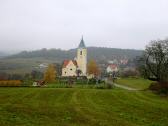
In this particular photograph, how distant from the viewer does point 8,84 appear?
6141 centimetres

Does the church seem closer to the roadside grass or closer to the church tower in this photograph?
the church tower

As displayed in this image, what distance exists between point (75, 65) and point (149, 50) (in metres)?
71.5

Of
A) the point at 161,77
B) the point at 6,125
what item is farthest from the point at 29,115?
the point at 161,77

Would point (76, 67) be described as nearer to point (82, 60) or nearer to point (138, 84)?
point (82, 60)

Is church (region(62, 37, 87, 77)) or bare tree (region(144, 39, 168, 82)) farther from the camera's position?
church (region(62, 37, 87, 77))

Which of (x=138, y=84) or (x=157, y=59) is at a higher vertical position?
(x=157, y=59)

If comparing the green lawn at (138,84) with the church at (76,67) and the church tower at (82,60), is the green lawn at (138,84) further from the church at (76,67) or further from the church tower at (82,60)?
the church tower at (82,60)

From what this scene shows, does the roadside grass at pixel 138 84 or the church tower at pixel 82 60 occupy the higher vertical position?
the church tower at pixel 82 60

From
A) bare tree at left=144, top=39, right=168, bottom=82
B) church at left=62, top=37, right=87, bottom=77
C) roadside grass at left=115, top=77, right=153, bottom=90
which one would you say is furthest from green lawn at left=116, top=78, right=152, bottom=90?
church at left=62, top=37, right=87, bottom=77

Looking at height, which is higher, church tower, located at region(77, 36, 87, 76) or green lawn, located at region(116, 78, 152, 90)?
church tower, located at region(77, 36, 87, 76)

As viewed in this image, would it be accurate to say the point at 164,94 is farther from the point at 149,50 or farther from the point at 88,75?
the point at 88,75

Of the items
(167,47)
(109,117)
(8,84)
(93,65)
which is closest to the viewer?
(109,117)

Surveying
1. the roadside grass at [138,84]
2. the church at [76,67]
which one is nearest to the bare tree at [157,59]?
the roadside grass at [138,84]

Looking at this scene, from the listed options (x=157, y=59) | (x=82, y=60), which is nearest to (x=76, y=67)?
(x=82, y=60)
